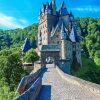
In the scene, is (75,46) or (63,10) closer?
(75,46)

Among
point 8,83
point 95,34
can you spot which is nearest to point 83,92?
point 8,83

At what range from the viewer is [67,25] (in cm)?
11550

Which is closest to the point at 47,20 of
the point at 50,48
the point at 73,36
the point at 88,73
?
the point at 73,36

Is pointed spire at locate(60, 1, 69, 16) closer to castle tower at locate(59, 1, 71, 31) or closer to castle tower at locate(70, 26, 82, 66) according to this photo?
castle tower at locate(59, 1, 71, 31)

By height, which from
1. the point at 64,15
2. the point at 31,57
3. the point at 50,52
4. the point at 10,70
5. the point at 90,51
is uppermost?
the point at 64,15

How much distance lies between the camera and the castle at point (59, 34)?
9900 cm

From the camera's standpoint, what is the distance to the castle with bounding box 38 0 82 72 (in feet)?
325

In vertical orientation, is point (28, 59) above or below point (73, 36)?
below

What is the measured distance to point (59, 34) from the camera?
4176 inches

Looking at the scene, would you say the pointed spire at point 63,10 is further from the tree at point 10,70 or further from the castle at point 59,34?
the tree at point 10,70

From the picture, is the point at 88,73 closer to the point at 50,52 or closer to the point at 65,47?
the point at 65,47

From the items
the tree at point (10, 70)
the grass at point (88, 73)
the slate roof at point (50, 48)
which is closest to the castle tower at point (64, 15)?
the grass at point (88, 73)

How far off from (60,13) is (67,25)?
15.5ft

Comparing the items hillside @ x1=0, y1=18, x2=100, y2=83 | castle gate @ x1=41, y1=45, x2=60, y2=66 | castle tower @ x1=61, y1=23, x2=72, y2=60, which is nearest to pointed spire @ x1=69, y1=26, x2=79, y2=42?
castle tower @ x1=61, y1=23, x2=72, y2=60
